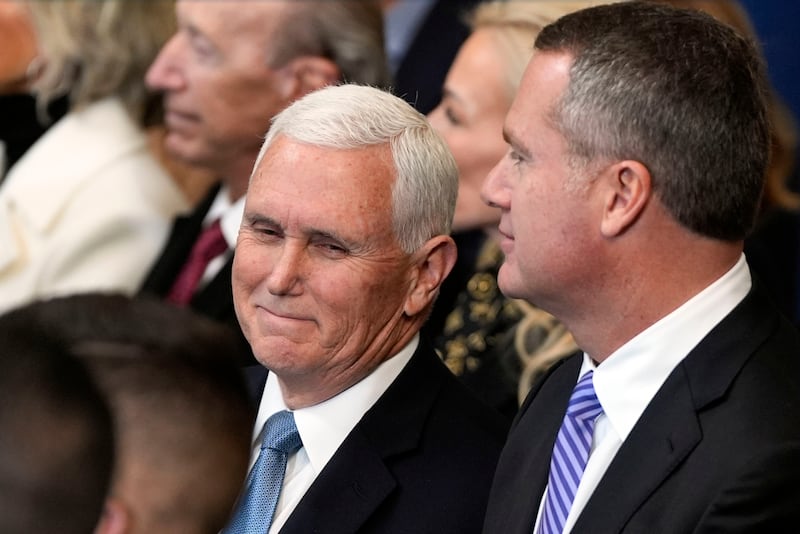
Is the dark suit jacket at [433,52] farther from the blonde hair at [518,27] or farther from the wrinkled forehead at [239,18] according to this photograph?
the blonde hair at [518,27]

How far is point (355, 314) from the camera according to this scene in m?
2.66

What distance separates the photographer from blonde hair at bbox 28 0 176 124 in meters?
4.62

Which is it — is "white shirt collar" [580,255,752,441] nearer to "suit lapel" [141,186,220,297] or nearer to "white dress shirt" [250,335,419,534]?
"white dress shirt" [250,335,419,534]

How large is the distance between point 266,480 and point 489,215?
1.36 m

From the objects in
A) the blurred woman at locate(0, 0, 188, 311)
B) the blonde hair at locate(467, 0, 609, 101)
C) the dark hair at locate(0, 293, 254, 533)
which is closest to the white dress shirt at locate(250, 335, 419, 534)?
the dark hair at locate(0, 293, 254, 533)

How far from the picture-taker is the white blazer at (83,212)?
4309 mm

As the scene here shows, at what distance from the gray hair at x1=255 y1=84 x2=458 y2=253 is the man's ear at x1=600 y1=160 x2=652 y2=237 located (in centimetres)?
36

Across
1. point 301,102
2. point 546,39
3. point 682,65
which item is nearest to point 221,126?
point 301,102

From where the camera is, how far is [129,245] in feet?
14.4

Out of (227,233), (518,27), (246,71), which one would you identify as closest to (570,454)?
(518,27)

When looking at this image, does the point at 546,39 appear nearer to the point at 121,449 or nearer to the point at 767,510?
the point at 767,510

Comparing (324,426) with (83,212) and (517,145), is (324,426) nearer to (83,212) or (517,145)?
(517,145)

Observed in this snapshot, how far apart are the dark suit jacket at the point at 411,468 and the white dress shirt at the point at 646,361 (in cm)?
30

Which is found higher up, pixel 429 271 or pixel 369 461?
pixel 429 271
